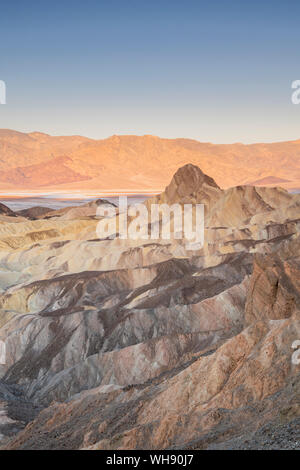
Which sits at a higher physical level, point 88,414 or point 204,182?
point 204,182

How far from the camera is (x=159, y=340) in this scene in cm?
3872

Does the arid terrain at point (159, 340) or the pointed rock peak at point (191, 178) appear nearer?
the arid terrain at point (159, 340)

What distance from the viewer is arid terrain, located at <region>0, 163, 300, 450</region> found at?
76.1 feet

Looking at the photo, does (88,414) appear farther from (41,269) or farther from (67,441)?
(41,269)

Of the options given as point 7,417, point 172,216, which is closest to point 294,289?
point 7,417

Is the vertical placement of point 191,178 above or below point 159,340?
above

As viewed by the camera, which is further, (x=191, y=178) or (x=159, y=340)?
(x=191, y=178)

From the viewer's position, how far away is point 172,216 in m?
91.8

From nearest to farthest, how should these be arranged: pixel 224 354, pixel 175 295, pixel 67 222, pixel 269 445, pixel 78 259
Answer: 1. pixel 269 445
2. pixel 224 354
3. pixel 175 295
4. pixel 78 259
5. pixel 67 222

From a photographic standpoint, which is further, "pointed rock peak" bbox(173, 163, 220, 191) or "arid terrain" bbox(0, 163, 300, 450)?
"pointed rock peak" bbox(173, 163, 220, 191)

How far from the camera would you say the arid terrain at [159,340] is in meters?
23.2

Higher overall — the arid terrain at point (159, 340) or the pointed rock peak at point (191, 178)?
the pointed rock peak at point (191, 178)

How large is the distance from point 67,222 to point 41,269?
1365 inches

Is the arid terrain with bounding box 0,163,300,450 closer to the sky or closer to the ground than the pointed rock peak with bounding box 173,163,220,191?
closer to the ground
